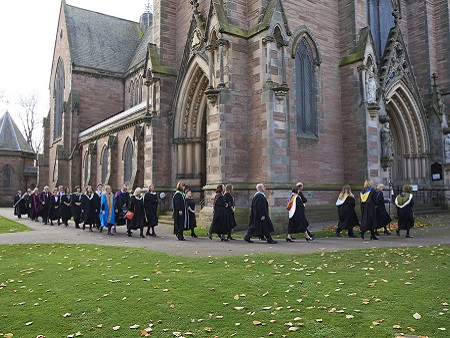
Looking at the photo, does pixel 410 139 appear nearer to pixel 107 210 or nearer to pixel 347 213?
pixel 347 213

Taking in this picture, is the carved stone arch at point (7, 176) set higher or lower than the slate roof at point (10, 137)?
lower

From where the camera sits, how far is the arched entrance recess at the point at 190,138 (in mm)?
17594

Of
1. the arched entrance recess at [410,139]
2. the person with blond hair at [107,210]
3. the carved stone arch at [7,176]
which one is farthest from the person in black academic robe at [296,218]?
the carved stone arch at [7,176]

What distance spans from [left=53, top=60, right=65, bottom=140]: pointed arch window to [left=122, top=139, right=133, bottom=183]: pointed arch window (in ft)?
50.5

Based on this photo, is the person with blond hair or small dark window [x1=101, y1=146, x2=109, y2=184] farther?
small dark window [x1=101, y1=146, x2=109, y2=184]

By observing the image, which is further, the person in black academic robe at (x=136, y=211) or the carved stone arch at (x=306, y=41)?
the carved stone arch at (x=306, y=41)

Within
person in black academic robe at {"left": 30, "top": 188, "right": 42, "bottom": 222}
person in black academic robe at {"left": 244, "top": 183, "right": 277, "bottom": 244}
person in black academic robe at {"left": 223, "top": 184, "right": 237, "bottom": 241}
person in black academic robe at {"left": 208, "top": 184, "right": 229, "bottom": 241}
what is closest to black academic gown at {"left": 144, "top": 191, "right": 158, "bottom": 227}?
person in black academic robe at {"left": 208, "top": 184, "right": 229, "bottom": 241}

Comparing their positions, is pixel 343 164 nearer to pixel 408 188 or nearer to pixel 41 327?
pixel 408 188

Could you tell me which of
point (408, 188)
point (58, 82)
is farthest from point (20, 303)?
point (58, 82)

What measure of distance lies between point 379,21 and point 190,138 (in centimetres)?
1061

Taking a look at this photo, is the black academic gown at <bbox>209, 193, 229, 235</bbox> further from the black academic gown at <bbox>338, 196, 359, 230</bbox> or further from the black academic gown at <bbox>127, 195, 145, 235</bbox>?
the black academic gown at <bbox>338, 196, 359, 230</bbox>

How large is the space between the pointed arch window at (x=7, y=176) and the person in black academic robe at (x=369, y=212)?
42326 mm

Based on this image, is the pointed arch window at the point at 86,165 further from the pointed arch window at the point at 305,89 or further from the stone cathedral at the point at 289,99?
the pointed arch window at the point at 305,89

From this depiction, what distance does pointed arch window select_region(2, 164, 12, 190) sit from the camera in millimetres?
44031
